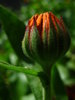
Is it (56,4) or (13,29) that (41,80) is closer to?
(13,29)

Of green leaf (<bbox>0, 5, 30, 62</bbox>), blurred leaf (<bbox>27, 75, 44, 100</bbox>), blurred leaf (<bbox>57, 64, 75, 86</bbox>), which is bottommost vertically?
blurred leaf (<bbox>27, 75, 44, 100</bbox>)

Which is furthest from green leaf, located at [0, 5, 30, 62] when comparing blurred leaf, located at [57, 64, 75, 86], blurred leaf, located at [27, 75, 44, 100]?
blurred leaf, located at [57, 64, 75, 86]

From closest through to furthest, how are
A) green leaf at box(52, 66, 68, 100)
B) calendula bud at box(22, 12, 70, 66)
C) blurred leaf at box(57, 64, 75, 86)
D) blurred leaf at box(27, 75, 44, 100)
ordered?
calendula bud at box(22, 12, 70, 66) < blurred leaf at box(27, 75, 44, 100) < green leaf at box(52, 66, 68, 100) < blurred leaf at box(57, 64, 75, 86)

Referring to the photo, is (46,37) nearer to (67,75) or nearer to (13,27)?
(13,27)

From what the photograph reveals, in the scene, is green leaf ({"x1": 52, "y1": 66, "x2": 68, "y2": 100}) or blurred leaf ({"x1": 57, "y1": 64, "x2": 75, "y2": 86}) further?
blurred leaf ({"x1": 57, "y1": 64, "x2": 75, "y2": 86})

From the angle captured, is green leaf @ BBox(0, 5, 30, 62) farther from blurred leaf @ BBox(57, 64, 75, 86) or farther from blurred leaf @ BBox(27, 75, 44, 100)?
blurred leaf @ BBox(57, 64, 75, 86)

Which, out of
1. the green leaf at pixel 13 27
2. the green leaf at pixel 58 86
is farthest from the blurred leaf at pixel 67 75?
the green leaf at pixel 13 27

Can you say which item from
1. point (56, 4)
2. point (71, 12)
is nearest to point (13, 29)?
point (71, 12)

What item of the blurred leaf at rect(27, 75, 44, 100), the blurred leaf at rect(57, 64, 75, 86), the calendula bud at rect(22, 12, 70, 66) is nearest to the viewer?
the calendula bud at rect(22, 12, 70, 66)
